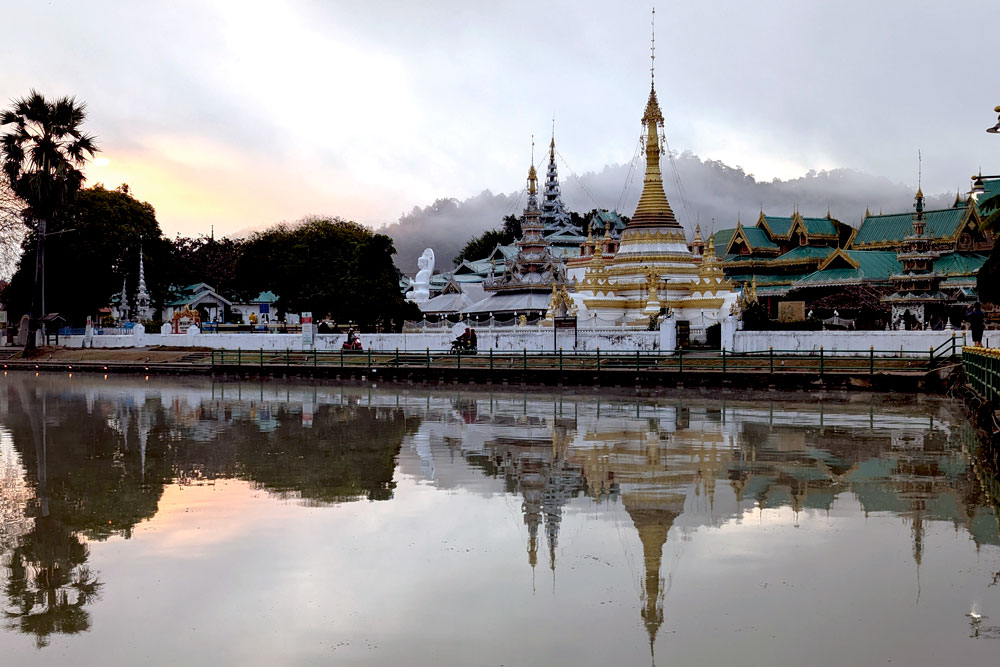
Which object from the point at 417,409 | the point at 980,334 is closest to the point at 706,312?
the point at 980,334

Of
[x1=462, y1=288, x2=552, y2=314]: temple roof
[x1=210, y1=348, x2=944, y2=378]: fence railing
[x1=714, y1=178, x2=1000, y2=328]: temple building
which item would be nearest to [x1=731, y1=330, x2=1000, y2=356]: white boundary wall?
[x1=210, y1=348, x2=944, y2=378]: fence railing

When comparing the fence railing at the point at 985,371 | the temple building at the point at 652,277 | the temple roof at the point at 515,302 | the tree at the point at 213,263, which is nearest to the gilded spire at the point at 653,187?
the temple building at the point at 652,277

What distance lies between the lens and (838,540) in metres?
10.3

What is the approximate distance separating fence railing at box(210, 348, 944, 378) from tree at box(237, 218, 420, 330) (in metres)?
13.1

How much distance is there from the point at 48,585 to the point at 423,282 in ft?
243

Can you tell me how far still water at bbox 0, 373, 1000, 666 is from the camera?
291 inches

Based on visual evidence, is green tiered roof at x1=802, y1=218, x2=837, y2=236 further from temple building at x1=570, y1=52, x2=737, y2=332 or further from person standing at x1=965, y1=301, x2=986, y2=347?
person standing at x1=965, y1=301, x2=986, y2=347

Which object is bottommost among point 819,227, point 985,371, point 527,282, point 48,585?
point 48,585

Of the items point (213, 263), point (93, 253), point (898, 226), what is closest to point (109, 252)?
point (93, 253)

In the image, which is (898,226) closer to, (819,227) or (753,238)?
(819,227)

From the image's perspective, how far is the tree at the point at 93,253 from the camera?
208ft

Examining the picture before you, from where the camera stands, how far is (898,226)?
2272 inches

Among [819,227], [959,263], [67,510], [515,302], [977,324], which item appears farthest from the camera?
[819,227]

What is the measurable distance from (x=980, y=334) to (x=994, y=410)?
11716mm
